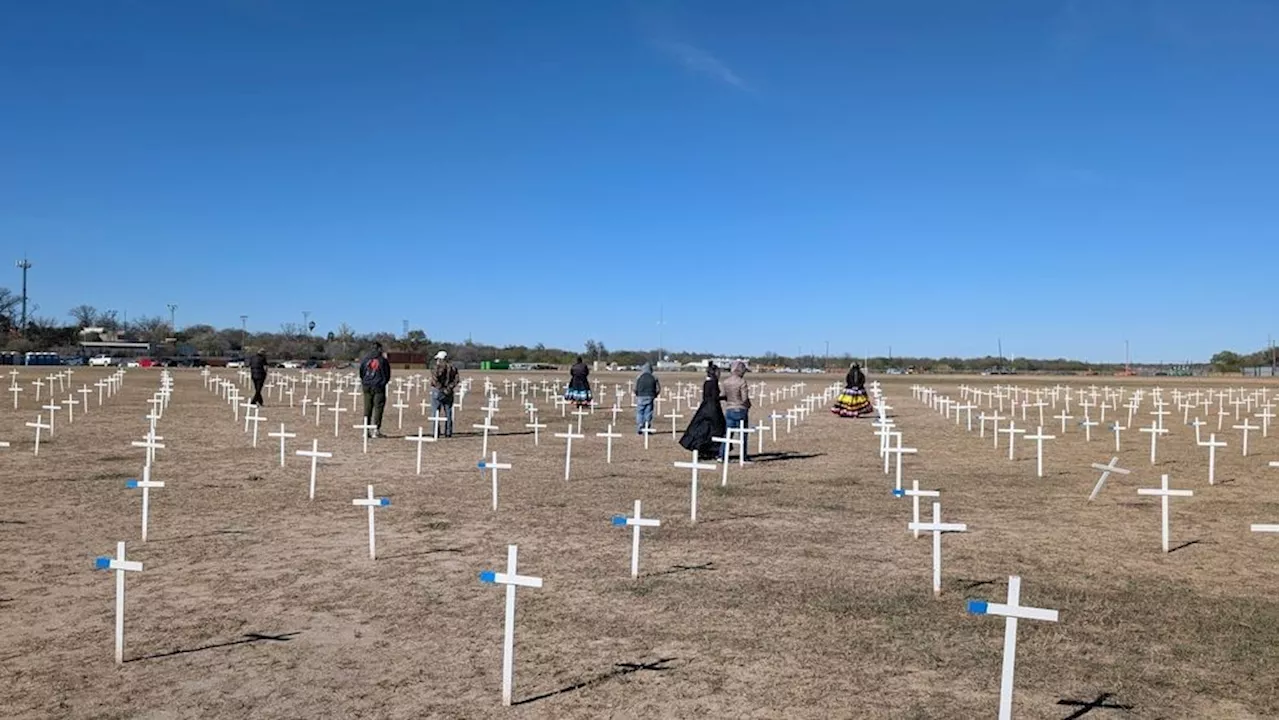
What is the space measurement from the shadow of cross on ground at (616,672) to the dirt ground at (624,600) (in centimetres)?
3

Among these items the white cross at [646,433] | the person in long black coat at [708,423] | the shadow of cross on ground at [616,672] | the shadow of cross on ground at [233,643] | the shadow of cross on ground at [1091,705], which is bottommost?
the shadow of cross on ground at [233,643]

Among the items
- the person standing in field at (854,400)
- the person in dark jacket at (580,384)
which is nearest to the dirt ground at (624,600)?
the person in dark jacket at (580,384)

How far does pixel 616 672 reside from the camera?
6223 millimetres

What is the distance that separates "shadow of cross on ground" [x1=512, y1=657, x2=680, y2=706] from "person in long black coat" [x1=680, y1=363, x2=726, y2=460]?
36.4 feet

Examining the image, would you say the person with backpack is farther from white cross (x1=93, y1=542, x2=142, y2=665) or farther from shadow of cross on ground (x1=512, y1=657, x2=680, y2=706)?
shadow of cross on ground (x1=512, y1=657, x2=680, y2=706)

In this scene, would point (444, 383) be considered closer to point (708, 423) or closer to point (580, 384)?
point (708, 423)

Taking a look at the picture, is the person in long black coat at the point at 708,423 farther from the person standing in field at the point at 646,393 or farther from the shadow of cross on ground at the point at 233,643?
the shadow of cross on ground at the point at 233,643

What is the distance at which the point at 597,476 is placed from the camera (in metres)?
15.6

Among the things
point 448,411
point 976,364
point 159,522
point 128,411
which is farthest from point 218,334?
point 159,522

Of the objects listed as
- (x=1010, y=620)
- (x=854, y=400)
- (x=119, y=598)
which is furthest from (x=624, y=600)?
(x=854, y=400)

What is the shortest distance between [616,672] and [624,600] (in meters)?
1.73

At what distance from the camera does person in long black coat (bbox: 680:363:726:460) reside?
17.5 meters

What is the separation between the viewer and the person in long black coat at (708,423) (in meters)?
17.5

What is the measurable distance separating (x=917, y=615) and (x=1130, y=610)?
5.79 feet
